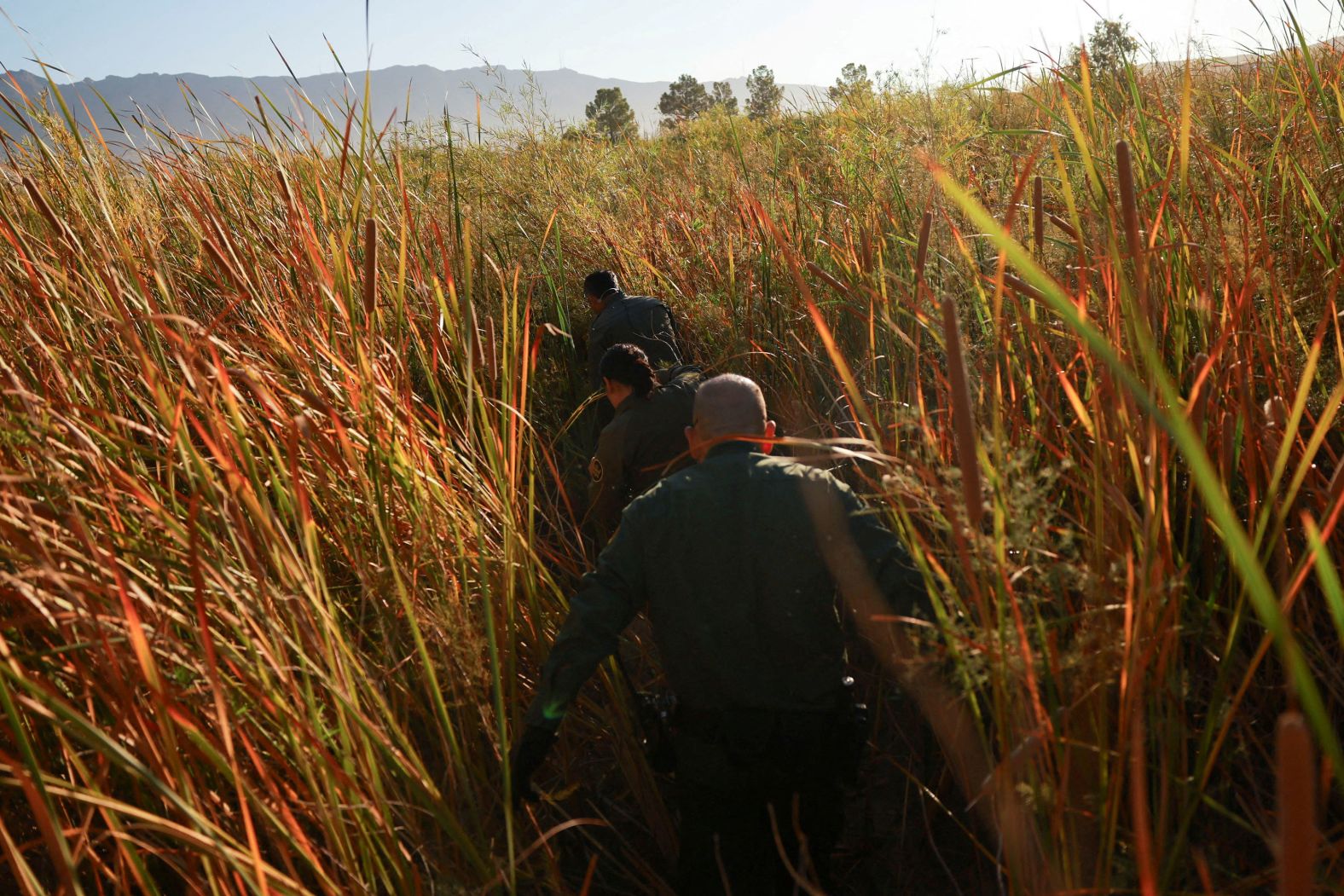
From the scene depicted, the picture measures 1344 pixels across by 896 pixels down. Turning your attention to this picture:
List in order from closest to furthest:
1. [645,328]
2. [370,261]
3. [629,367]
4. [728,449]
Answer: [370,261]
[728,449]
[629,367]
[645,328]

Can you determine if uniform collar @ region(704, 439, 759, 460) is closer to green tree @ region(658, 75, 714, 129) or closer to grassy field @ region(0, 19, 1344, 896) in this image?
grassy field @ region(0, 19, 1344, 896)

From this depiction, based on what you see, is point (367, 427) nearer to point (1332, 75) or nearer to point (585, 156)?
point (1332, 75)

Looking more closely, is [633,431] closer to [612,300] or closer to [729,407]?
[612,300]

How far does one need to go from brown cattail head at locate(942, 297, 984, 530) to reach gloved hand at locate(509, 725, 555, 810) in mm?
1369

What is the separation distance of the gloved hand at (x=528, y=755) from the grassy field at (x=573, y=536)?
0.20 feet

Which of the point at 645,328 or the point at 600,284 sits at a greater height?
the point at 600,284

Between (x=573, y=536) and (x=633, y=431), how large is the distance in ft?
1.52

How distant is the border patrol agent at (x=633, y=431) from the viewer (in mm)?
3525

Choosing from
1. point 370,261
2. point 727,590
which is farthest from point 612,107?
point 370,261

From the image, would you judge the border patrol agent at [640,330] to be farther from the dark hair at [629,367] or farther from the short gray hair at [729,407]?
the short gray hair at [729,407]

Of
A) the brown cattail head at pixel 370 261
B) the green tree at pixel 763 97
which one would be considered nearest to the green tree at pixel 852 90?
the green tree at pixel 763 97

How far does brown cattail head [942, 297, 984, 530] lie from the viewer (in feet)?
2.64

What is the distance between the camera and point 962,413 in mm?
810

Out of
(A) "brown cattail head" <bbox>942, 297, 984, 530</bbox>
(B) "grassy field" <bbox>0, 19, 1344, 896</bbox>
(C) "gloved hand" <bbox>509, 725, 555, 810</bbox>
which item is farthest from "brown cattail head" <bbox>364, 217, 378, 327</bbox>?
(A) "brown cattail head" <bbox>942, 297, 984, 530</bbox>
